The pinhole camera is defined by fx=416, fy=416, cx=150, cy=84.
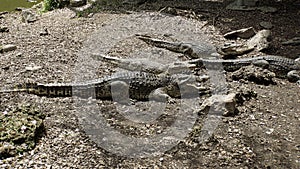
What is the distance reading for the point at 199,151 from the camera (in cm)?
407

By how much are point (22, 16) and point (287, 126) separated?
7.47 meters

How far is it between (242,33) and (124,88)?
329cm

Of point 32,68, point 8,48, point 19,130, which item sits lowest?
point 8,48

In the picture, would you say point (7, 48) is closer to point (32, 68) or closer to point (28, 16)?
point (32, 68)

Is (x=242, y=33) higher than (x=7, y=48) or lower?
higher

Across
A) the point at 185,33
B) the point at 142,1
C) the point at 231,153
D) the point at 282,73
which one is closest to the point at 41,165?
the point at 231,153

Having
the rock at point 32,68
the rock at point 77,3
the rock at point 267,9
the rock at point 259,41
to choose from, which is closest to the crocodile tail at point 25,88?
the rock at point 32,68

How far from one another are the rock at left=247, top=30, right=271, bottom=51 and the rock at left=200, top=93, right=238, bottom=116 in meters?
2.59

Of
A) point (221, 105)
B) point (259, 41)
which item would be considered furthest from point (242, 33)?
point (221, 105)

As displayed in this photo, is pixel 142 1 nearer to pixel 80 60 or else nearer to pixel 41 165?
pixel 80 60

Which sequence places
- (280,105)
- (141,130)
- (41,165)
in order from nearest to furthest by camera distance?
(41,165) < (141,130) < (280,105)

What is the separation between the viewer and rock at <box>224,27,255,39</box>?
754cm

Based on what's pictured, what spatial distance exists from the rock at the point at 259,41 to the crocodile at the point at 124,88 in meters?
2.16

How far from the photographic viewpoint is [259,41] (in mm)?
7137
